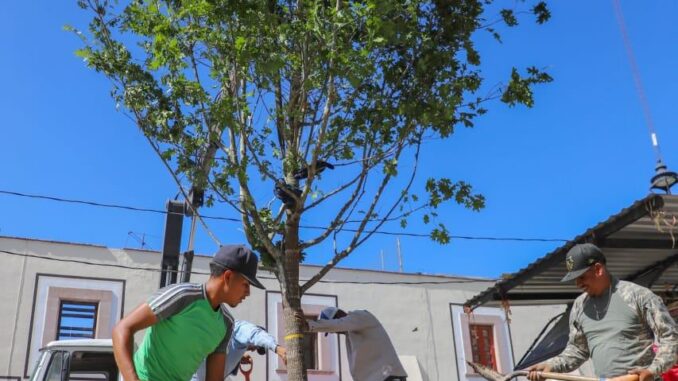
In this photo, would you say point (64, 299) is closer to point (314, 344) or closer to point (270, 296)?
point (270, 296)

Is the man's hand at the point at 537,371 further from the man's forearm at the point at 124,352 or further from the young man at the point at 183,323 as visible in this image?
the man's forearm at the point at 124,352

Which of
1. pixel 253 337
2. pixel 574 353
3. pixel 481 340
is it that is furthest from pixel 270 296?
pixel 574 353

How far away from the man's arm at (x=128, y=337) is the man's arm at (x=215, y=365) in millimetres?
535

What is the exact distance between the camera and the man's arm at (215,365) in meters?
3.72

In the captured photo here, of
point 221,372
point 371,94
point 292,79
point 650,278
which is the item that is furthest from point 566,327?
point 221,372

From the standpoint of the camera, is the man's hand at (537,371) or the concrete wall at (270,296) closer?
the man's hand at (537,371)

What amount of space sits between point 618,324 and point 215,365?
8.67ft

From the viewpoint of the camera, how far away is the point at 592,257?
473cm

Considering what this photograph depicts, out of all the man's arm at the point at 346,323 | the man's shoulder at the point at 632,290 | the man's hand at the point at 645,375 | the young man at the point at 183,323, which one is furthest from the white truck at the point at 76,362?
the man's hand at the point at 645,375

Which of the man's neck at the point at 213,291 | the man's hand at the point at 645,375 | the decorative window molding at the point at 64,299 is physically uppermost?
the decorative window molding at the point at 64,299

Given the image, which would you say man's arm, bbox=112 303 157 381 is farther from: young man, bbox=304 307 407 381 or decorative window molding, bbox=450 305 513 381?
decorative window molding, bbox=450 305 513 381

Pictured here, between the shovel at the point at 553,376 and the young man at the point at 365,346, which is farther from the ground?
the young man at the point at 365,346

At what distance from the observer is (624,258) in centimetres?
953

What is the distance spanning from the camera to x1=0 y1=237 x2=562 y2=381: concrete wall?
1623cm
